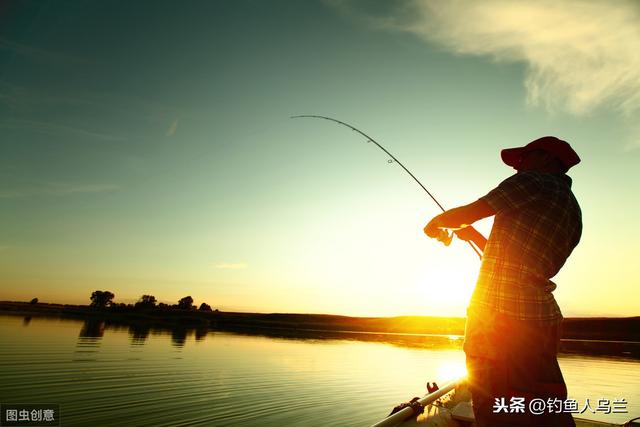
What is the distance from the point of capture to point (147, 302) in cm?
16425

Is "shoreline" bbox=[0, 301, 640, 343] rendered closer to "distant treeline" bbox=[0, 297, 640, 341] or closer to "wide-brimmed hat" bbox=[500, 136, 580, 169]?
"distant treeline" bbox=[0, 297, 640, 341]

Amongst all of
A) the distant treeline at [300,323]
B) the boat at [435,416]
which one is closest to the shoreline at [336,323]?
the distant treeline at [300,323]

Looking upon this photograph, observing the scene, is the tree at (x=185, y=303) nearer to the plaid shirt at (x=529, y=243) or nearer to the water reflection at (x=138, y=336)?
the water reflection at (x=138, y=336)

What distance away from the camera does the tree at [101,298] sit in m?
163

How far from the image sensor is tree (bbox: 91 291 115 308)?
16300 centimetres

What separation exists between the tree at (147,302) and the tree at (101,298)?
14729mm

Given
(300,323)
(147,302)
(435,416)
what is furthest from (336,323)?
(435,416)

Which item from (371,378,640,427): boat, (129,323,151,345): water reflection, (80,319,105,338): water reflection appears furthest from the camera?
(80,319,105,338): water reflection

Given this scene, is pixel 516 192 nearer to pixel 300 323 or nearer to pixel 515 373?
pixel 515 373

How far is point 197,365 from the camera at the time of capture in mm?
23688

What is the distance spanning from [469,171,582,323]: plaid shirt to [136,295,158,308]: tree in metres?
188

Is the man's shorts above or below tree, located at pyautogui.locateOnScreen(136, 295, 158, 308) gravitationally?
above

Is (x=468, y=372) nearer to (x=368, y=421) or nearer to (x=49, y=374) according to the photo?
(x=368, y=421)

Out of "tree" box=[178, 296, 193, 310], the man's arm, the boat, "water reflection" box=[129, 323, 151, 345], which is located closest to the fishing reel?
the man's arm
